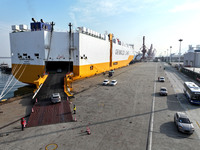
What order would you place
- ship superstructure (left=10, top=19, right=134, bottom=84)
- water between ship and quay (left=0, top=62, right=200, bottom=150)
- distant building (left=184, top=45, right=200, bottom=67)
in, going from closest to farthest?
water between ship and quay (left=0, top=62, right=200, bottom=150) → ship superstructure (left=10, top=19, right=134, bottom=84) → distant building (left=184, top=45, right=200, bottom=67)

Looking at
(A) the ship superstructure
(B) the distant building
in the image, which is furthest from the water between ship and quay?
(B) the distant building

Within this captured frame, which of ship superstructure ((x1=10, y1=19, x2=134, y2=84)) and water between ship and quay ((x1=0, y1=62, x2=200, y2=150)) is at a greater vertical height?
ship superstructure ((x1=10, y1=19, x2=134, y2=84))

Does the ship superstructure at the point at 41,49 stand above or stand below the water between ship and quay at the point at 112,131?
above

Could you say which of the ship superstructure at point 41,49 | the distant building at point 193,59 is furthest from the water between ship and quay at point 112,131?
the distant building at point 193,59

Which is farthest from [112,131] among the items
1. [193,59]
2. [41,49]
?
[193,59]

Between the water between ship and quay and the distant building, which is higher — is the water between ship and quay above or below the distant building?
below

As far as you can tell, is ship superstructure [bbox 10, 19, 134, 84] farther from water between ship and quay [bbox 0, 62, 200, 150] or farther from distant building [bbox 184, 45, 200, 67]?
distant building [bbox 184, 45, 200, 67]

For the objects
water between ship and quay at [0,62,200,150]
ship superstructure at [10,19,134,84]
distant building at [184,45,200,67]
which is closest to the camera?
water between ship and quay at [0,62,200,150]

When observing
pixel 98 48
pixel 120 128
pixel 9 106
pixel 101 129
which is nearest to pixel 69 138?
pixel 101 129

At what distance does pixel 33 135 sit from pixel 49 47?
2559 centimetres

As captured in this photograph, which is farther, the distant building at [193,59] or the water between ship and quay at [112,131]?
the distant building at [193,59]

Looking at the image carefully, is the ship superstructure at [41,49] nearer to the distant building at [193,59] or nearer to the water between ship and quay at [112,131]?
the water between ship and quay at [112,131]

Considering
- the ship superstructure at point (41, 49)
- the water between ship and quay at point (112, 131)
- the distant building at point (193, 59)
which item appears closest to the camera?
the water between ship and quay at point (112, 131)

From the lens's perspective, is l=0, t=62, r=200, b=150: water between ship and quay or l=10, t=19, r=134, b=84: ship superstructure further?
l=10, t=19, r=134, b=84: ship superstructure
